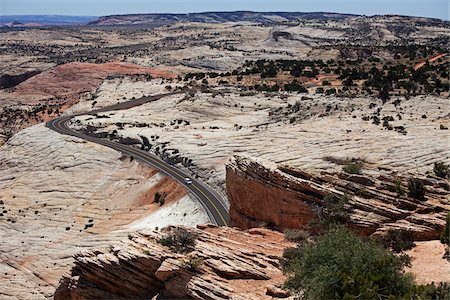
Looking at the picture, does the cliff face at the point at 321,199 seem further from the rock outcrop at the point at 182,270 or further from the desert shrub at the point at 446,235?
the rock outcrop at the point at 182,270

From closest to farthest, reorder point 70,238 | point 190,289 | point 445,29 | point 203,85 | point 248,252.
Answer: point 190,289 < point 248,252 < point 70,238 < point 203,85 < point 445,29

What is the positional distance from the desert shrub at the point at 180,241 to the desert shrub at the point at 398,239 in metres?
8.42

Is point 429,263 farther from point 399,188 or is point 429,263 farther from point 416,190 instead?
point 399,188

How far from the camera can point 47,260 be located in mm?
38281

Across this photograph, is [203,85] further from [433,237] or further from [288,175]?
[433,237]

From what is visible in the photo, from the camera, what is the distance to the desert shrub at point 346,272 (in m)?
16.2

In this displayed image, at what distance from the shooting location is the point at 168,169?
55.8m

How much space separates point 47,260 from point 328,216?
2381 centimetres

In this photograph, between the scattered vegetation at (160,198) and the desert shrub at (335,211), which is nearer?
the desert shrub at (335,211)

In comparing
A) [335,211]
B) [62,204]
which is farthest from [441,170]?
[62,204]

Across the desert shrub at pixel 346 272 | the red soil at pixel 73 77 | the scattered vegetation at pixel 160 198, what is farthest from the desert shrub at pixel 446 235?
the red soil at pixel 73 77

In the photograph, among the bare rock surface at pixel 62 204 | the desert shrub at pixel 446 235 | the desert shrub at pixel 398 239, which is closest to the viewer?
the desert shrub at pixel 446 235

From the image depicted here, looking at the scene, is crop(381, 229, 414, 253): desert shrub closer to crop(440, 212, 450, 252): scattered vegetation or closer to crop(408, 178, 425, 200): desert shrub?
crop(440, 212, 450, 252): scattered vegetation

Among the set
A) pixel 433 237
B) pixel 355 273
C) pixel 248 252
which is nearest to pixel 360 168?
pixel 433 237
